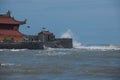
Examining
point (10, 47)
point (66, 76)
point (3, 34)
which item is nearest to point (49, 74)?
point (66, 76)

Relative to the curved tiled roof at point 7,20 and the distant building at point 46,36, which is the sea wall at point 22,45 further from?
the distant building at point 46,36

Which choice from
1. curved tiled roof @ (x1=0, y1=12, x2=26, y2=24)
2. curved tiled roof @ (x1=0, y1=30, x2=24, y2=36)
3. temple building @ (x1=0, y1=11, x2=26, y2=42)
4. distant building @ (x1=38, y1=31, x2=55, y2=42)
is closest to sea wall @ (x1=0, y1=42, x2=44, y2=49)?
temple building @ (x1=0, y1=11, x2=26, y2=42)

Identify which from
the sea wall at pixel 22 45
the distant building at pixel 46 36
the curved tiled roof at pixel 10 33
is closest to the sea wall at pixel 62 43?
the distant building at pixel 46 36

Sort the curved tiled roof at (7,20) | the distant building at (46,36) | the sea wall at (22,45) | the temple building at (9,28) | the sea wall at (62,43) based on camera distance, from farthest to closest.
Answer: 1. the distant building at (46,36)
2. the sea wall at (62,43)
3. the curved tiled roof at (7,20)
4. the temple building at (9,28)
5. the sea wall at (22,45)

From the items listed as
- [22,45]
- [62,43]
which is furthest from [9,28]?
[22,45]

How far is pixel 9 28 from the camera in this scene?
3017 inches

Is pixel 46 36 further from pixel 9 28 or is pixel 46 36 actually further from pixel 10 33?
pixel 10 33

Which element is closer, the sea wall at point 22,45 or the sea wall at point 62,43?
the sea wall at point 22,45

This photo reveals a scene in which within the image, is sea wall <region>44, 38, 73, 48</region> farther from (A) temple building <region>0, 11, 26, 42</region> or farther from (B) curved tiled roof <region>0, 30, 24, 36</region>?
(A) temple building <region>0, 11, 26, 42</region>

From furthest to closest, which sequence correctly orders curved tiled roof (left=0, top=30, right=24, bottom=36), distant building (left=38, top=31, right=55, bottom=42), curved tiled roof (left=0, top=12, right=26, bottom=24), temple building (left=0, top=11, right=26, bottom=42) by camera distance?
distant building (left=38, top=31, right=55, bottom=42) < curved tiled roof (left=0, top=12, right=26, bottom=24) < temple building (left=0, top=11, right=26, bottom=42) < curved tiled roof (left=0, top=30, right=24, bottom=36)

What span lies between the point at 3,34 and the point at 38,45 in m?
11.2

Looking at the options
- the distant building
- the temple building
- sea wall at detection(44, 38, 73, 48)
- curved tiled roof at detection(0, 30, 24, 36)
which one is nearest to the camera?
curved tiled roof at detection(0, 30, 24, 36)

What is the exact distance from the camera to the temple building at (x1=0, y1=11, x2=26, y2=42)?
74044 millimetres

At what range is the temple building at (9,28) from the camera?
74044mm
